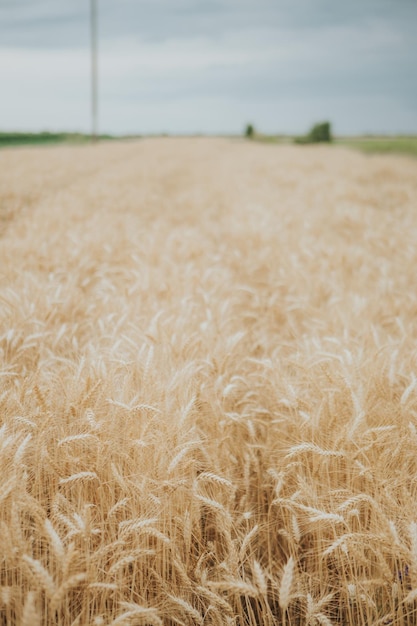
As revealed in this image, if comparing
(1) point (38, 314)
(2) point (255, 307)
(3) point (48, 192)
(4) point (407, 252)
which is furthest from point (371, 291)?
(3) point (48, 192)

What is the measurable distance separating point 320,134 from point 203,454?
5151 centimetres

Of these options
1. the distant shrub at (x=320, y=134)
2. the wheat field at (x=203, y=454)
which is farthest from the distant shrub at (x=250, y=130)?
the wheat field at (x=203, y=454)

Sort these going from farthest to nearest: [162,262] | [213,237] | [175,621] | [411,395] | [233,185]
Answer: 1. [233,185]
2. [213,237]
3. [162,262]
4. [411,395]
5. [175,621]

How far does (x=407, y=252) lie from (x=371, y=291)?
139cm

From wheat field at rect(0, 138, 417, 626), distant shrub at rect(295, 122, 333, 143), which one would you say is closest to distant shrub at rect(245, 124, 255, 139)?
distant shrub at rect(295, 122, 333, 143)

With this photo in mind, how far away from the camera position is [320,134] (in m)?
47.3

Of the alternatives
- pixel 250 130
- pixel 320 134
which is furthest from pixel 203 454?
pixel 250 130

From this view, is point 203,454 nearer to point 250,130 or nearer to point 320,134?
point 320,134

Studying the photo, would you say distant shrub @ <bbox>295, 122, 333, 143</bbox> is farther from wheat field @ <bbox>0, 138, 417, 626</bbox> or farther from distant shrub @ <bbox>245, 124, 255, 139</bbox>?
wheat field @ <bbox>0, 138, 417, 626</bbox>

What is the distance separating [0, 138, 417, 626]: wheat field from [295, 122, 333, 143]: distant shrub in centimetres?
4874

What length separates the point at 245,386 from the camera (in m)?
2.14

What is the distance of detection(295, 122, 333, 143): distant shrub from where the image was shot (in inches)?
1858

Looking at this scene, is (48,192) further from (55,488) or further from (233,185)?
(55,488)

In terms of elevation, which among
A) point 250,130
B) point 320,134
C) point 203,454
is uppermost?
point 250,130
